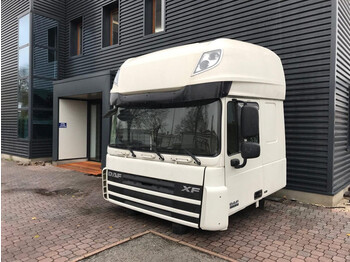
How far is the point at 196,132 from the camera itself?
385 cm

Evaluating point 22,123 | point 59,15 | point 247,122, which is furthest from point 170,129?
point 59,15

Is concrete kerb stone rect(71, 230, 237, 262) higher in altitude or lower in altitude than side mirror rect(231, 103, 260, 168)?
lower

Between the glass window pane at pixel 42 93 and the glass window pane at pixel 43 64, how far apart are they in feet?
0.97

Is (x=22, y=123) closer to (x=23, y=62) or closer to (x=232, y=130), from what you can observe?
(x=23, y=62)

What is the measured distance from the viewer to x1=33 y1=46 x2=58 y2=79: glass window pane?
11.3 meters

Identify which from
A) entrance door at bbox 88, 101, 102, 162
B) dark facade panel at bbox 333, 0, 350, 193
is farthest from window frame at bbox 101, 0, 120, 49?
dark facade panel at bbox 333, 0, 350, 193

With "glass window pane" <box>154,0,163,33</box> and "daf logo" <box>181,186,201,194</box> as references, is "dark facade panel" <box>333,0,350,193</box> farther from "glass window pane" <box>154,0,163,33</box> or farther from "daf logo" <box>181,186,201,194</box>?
"glass window pane" <box>154,0,163,33</box>

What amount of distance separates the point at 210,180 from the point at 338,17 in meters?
4.52

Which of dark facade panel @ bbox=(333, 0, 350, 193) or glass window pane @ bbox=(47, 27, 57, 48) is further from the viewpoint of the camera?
glass window pane @ bbox=(47, 27, 57, 48)

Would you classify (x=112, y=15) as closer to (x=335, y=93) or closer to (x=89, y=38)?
(x=89, y=38)

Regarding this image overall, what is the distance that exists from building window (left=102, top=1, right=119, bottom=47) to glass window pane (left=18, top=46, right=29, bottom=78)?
134 inches

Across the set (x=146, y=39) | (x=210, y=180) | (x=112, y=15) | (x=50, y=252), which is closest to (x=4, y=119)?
(x=112, y=15)

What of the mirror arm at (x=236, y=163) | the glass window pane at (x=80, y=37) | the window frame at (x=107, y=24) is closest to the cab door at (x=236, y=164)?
the mirror arm at (x=236, y=163)

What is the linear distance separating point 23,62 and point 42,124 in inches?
108
